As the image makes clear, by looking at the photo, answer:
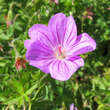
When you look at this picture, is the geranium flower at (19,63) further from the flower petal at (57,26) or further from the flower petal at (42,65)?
the flower petal at (57,26)

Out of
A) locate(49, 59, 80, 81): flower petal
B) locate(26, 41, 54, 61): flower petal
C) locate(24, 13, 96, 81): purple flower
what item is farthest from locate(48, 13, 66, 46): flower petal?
locate(49, 59, 80, 81): flower petal

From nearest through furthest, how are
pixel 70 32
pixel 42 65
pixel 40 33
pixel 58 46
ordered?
1. pixel 42 65
2. pixel 40 33
3. pixel 70 32
4. pixel 58 46

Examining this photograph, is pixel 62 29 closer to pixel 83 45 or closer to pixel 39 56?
pixel 83 45

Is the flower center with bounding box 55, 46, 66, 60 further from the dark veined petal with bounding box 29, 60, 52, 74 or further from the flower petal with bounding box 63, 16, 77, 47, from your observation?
the dark veined petal with bounding box 29, 60, 52, 74

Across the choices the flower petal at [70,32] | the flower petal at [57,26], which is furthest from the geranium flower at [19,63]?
the flower petal at [70,32]

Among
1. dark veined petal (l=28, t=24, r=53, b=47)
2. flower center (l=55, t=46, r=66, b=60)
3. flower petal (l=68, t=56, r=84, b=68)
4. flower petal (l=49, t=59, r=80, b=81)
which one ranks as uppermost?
dark veined petal (l=28, t=24, r=53, b=47)

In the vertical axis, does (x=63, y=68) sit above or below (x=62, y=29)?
below

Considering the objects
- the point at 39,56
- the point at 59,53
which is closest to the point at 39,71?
the point at 39,56
